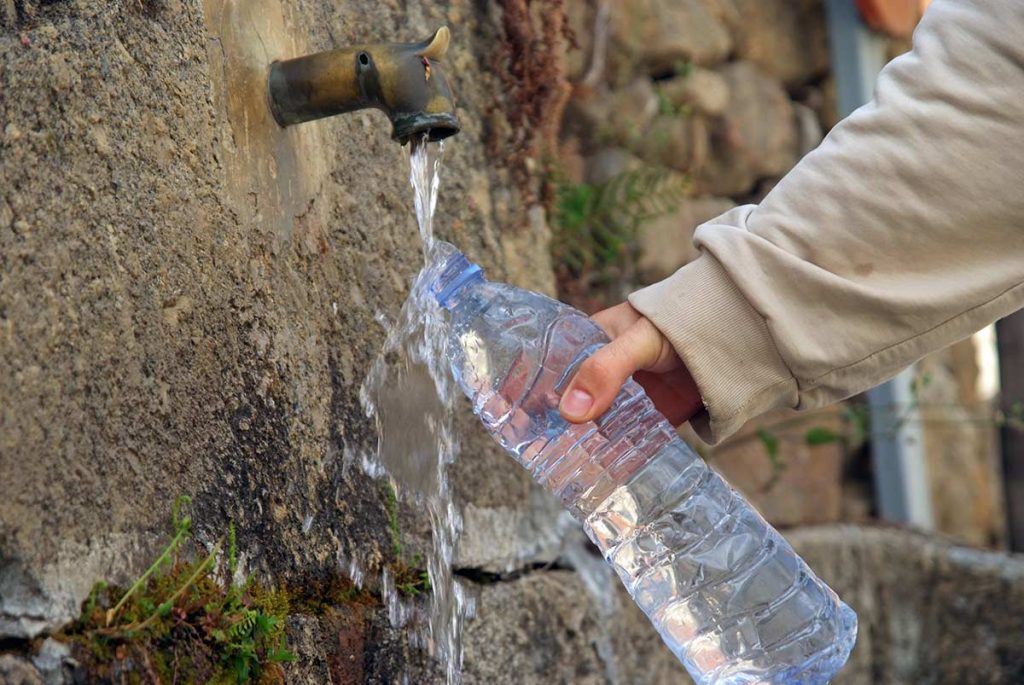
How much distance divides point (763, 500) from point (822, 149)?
1819 millimetres

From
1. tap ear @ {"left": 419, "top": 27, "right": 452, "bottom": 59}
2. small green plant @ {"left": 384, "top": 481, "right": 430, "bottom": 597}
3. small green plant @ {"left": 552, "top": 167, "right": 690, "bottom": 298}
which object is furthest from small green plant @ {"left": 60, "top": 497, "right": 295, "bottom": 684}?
small green plant @ {"left": 552, "top": 167, "right": 690, "bottom": 298}

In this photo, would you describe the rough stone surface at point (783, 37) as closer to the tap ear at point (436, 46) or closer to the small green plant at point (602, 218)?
the small green plant at point (602, 218)

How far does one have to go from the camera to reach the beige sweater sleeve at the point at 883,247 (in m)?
1.77

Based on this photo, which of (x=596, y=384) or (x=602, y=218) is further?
(x=602, y=218)

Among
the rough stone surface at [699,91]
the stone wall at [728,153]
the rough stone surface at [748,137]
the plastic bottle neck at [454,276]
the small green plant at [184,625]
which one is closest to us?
the small green plant at [184,625]

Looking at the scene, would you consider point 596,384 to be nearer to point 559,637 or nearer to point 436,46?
point 436,46

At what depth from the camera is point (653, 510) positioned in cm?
194

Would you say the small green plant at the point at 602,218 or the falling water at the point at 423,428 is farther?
the small green plant at the point at 602,218

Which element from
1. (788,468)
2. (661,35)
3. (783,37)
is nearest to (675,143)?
(661,35)

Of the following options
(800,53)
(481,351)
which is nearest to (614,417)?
(481,351)

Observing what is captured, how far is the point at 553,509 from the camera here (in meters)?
2.48

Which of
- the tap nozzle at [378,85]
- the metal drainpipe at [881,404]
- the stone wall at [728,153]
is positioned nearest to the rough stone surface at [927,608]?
the stone wall at [728,153]

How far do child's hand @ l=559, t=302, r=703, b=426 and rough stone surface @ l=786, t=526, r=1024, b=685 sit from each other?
149cm

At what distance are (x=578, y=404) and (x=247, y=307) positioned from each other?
44 cm
